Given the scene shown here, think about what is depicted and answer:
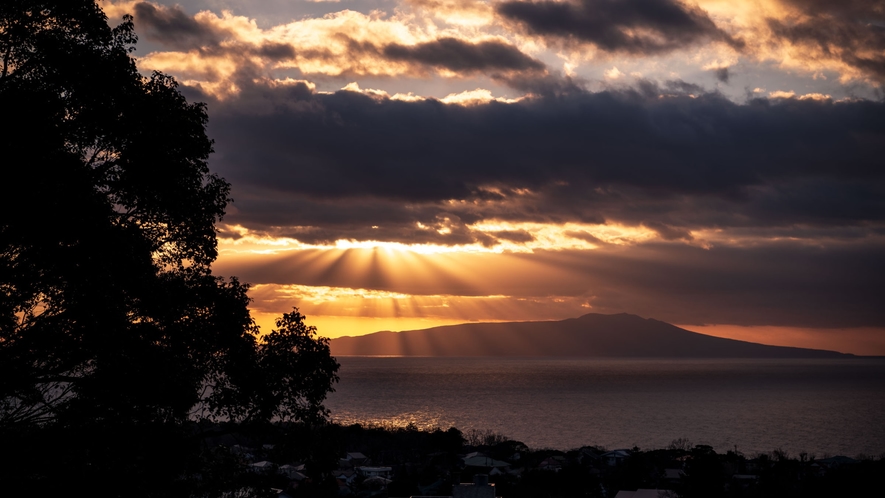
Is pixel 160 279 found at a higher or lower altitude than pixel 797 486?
higher

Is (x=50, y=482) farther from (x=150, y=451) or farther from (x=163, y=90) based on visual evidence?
(x=163, y=90)

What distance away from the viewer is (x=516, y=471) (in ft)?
218

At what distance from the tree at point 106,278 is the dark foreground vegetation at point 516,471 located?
124cm

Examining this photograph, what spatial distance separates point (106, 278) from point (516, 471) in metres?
60.5

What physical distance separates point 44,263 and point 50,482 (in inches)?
113

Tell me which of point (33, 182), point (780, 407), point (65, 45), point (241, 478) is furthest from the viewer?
point (780, 407)

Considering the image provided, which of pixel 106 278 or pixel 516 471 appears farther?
pixel 516 471

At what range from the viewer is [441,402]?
7293 inches

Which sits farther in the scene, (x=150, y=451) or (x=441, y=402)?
(x=441, y=402)

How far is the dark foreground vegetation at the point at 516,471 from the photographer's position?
13.5 metres

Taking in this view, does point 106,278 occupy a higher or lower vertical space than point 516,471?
higher

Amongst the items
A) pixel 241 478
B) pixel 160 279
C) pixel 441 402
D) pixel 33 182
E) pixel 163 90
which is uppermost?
pixel 163 90

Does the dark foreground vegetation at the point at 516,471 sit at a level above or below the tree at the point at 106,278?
below

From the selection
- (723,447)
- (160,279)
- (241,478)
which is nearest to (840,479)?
(241,478)
